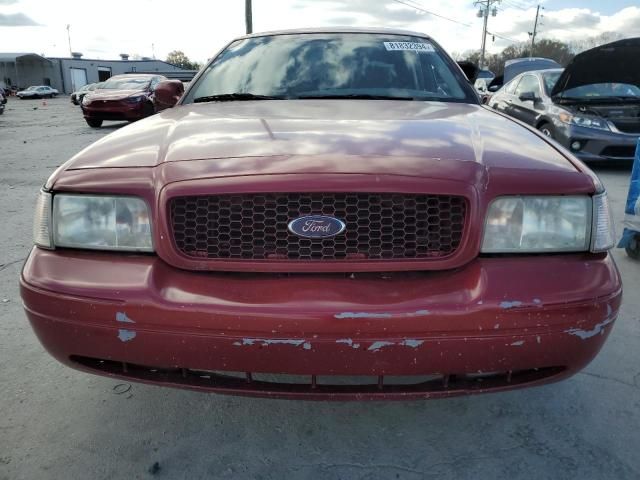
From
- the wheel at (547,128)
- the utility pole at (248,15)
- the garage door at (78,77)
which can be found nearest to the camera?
the wheel at (547,128)

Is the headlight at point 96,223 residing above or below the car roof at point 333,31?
below

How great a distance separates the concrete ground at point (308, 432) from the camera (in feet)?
5.73

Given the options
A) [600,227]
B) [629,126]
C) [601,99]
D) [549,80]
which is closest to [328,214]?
[600,227]

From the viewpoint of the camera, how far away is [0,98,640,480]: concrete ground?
5.73 feet

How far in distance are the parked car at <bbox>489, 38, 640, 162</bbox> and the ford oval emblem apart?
519cm

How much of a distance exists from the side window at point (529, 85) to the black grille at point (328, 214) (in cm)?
738

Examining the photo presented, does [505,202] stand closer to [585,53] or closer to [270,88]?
[270,88]

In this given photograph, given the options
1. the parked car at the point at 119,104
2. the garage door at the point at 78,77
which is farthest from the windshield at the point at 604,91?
the garage door at the point at 78,77

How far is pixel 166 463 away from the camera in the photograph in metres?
1.78

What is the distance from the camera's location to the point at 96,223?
165cm

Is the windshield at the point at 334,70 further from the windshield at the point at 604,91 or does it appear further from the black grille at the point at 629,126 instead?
the windshield at the point at 604,91

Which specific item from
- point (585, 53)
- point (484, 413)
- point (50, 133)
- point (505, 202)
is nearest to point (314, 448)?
point (484, 413)

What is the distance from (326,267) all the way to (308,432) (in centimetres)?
74

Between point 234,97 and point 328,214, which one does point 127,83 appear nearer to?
point 234,97
